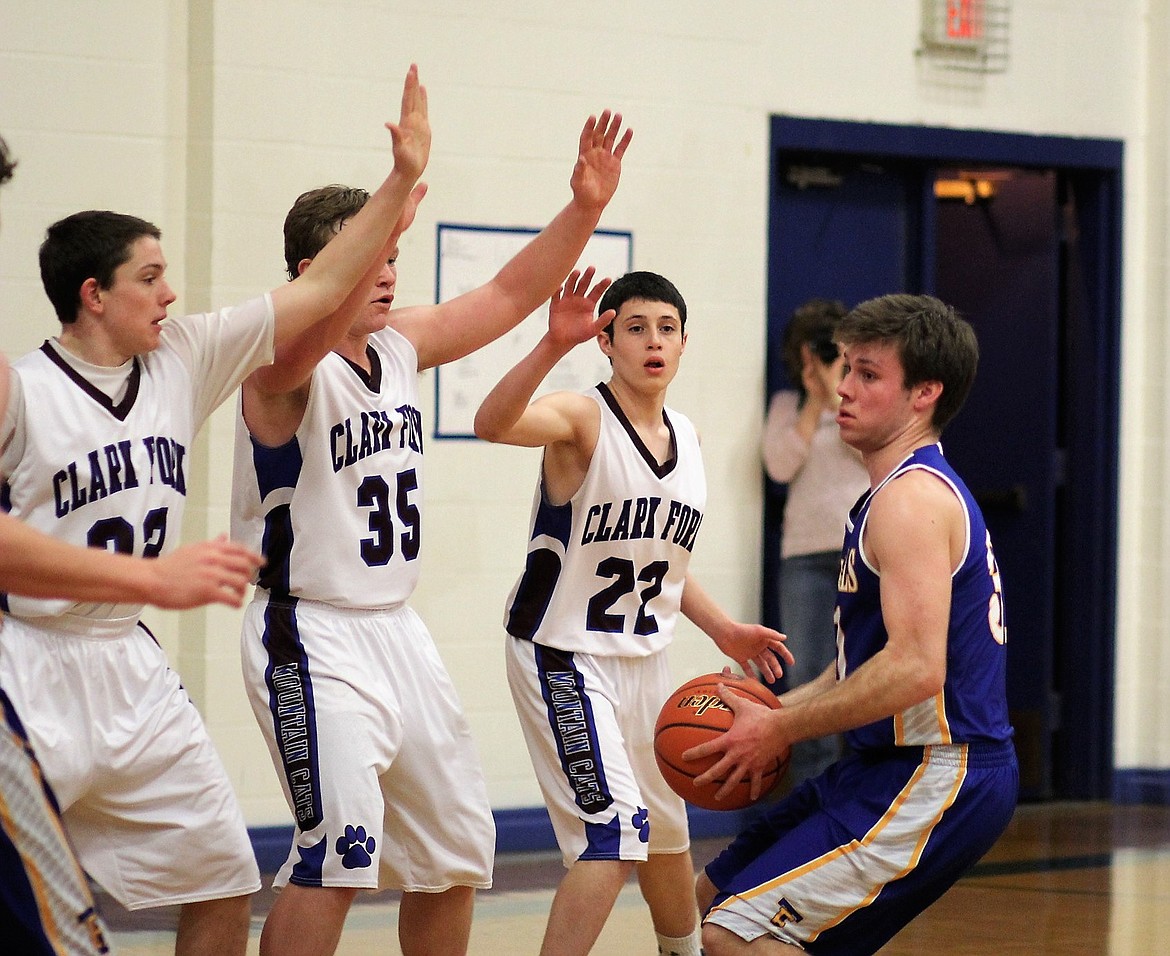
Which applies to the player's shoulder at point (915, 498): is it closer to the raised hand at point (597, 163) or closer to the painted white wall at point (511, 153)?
the raised hand at point (597, 163)

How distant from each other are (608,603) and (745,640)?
0.36 metres

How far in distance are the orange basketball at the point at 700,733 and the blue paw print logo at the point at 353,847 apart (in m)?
0.67

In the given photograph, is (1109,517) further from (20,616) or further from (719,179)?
(20,616)

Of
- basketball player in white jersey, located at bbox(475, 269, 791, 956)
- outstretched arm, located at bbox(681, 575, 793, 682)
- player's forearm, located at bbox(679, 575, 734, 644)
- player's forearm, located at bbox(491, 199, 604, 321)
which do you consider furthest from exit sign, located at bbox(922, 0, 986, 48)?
player's forearm, located at bbox(491, 199, 604, 321)

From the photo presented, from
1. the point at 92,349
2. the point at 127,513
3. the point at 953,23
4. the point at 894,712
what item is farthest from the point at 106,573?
the point at 953,23

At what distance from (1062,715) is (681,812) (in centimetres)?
386

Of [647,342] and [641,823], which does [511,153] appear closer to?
[647,342]

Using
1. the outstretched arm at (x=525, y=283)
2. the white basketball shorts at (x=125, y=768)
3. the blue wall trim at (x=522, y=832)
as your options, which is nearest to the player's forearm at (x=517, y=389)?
the outstretched arm at (x=525, y=283)

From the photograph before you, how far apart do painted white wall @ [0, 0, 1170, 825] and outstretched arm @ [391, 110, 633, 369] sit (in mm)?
2013

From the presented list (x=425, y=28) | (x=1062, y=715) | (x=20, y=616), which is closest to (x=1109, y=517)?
(x=1062, y=715)

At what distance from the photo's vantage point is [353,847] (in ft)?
11.9

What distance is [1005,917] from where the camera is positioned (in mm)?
5633

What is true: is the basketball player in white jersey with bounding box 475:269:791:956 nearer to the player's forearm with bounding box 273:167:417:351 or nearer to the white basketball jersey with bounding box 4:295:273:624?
the player's forearm with bounding box 273:167:417:351

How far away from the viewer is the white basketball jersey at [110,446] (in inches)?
132
